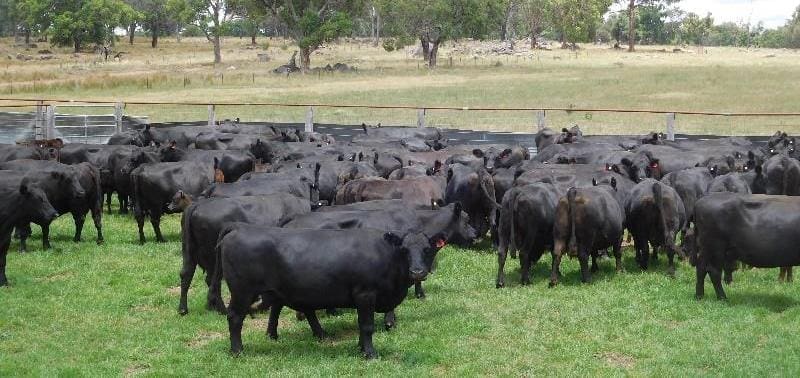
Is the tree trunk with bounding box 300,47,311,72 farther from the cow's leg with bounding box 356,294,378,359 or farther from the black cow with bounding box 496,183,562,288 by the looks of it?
the cow's leg with bounding box 356,294,378,359

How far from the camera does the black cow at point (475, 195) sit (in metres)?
15.0

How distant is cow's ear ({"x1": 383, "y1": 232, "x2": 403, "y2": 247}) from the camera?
9195 millimetres

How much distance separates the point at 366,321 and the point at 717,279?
4612 millimetres

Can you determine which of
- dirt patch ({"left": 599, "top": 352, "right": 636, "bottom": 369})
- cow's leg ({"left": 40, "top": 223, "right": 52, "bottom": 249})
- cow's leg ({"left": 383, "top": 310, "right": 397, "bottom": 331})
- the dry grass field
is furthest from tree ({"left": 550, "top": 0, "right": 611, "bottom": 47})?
dirt patch ({"left": 599, "top": 352, "right": 636, "bottom": 369})

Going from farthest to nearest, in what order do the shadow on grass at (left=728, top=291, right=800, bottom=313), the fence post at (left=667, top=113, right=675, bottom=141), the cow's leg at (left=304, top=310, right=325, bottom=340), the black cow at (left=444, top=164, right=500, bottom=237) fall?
the fence post at (left=667, top=113, right=675, bottom=141), the black cow at (left=444, top=164, right=500, bottom=237), the shadow on grass at (left=728, top=291, right=800, bottom=313), the cow's leg at (left=304, top=310, right=325, bottom=340)

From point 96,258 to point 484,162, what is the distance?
749cm

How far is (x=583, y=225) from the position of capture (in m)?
12.4

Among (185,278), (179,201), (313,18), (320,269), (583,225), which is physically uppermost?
(313,18)

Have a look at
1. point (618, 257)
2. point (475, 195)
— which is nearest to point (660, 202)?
point (618, 257)

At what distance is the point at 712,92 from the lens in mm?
51656

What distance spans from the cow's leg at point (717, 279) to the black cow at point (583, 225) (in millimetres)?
1636

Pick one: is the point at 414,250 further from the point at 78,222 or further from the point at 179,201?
the point at 78,222

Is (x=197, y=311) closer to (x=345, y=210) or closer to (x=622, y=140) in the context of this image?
(x=345, y=210)

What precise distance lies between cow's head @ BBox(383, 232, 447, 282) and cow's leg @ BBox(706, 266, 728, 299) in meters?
3.83
